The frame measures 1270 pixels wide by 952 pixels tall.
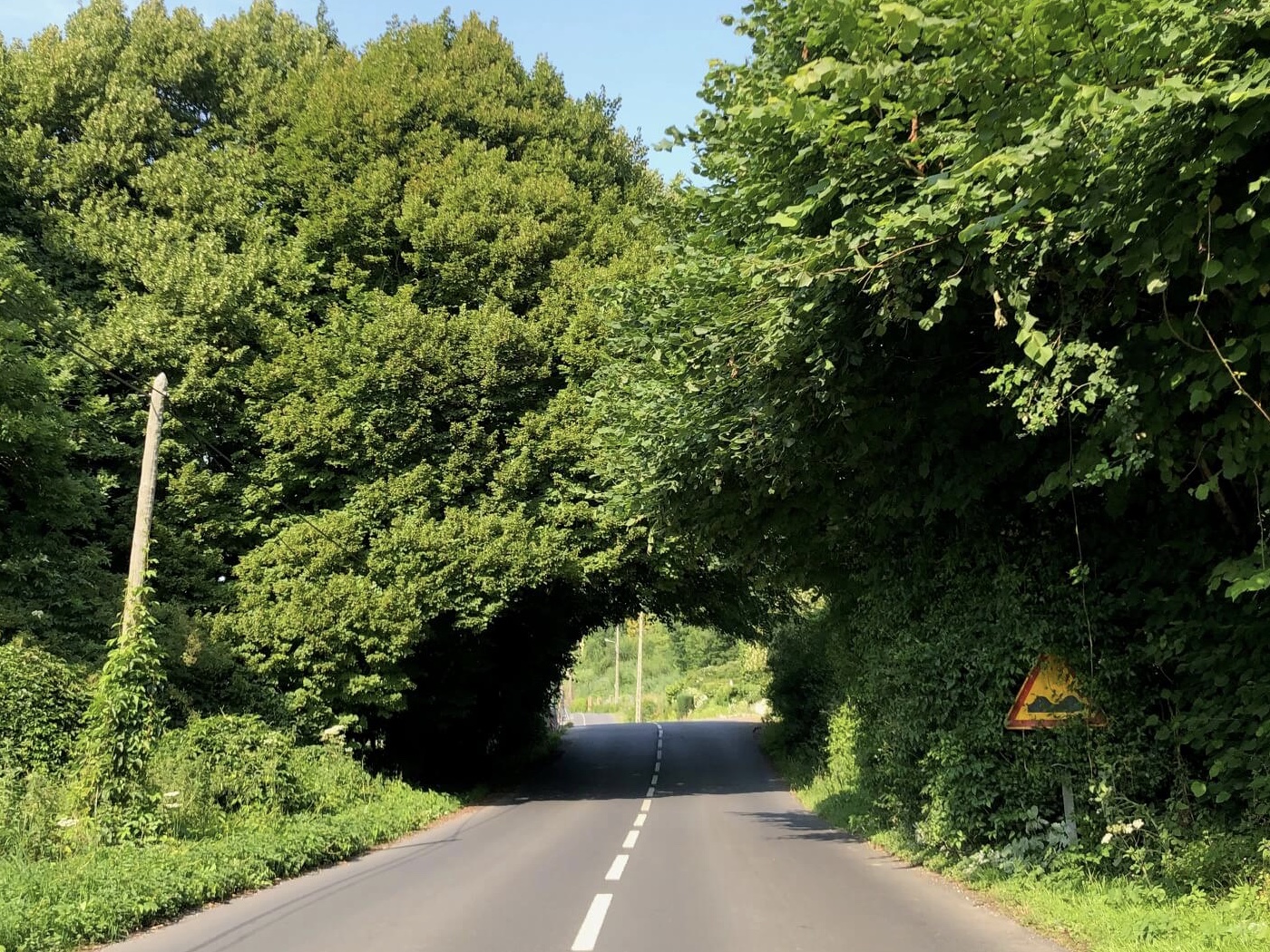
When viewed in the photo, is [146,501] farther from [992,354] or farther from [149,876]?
[992,354]

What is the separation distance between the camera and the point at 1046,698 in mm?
8539

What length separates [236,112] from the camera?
23438 mm

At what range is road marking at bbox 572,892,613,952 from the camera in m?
6.64

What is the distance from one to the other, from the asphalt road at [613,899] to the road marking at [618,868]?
2.0 inches

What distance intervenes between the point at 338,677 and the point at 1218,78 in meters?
15.7

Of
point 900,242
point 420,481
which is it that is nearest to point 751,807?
point 420,481

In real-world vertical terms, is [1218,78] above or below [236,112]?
below

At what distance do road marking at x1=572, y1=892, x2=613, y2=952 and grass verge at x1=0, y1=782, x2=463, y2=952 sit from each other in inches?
142

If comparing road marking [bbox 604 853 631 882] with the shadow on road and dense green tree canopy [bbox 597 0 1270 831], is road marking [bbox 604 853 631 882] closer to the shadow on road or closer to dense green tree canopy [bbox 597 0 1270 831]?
the shadow on road

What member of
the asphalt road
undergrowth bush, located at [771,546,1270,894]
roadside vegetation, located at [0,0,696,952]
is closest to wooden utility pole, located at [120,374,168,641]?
roadside vegetation, located at [0,0,696,952]

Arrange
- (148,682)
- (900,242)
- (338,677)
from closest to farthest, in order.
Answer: (900,242) < (148,682) < (338,677)

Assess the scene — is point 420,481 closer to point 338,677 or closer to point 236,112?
point 338,677

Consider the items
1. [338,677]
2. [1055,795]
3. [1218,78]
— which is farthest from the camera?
[338,677]

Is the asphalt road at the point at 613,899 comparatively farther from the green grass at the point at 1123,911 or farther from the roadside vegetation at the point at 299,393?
the roadside vegetation at the point at 299,393
